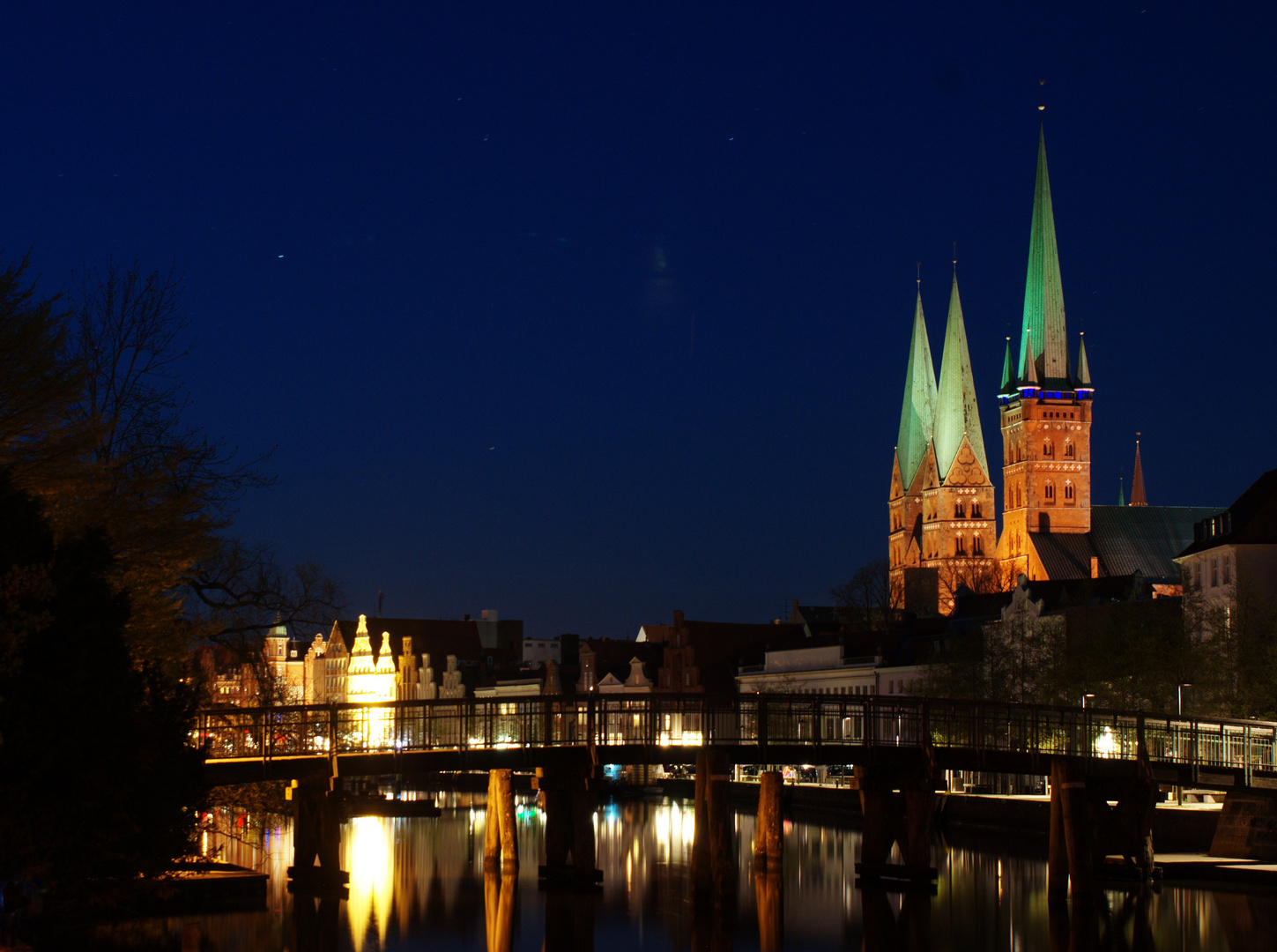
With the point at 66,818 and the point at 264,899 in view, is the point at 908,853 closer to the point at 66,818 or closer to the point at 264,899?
the point at 264,899

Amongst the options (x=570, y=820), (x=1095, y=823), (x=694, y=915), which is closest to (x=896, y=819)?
(x=1095, y=823)

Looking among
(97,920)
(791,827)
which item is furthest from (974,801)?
(97,920)

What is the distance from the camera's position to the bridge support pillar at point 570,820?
47.4 metres

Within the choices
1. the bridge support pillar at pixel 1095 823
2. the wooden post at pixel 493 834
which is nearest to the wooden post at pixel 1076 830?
the bridge support pillar at pixel 1095 823

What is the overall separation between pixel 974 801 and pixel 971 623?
44.3 m

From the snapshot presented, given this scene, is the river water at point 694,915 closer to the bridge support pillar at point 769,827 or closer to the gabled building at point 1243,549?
the bridge support pillar at point 769,827

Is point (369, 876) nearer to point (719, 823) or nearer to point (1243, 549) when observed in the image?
point (719, 823)

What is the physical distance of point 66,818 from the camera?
26656 millimetres

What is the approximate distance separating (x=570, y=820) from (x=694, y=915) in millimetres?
5575

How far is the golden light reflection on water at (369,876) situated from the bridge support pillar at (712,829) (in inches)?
339

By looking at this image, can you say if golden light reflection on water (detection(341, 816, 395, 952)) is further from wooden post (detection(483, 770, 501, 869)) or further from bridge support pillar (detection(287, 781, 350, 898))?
wooden post (detection(483, 770, 501, 869))

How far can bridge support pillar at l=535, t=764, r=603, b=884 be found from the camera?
155 ft

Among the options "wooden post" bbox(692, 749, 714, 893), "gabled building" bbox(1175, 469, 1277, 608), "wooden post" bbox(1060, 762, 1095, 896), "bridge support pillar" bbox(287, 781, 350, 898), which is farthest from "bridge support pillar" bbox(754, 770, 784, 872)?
"gabled building" bbox(1175, 469, 1277, 608)

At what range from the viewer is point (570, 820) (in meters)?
50.5
